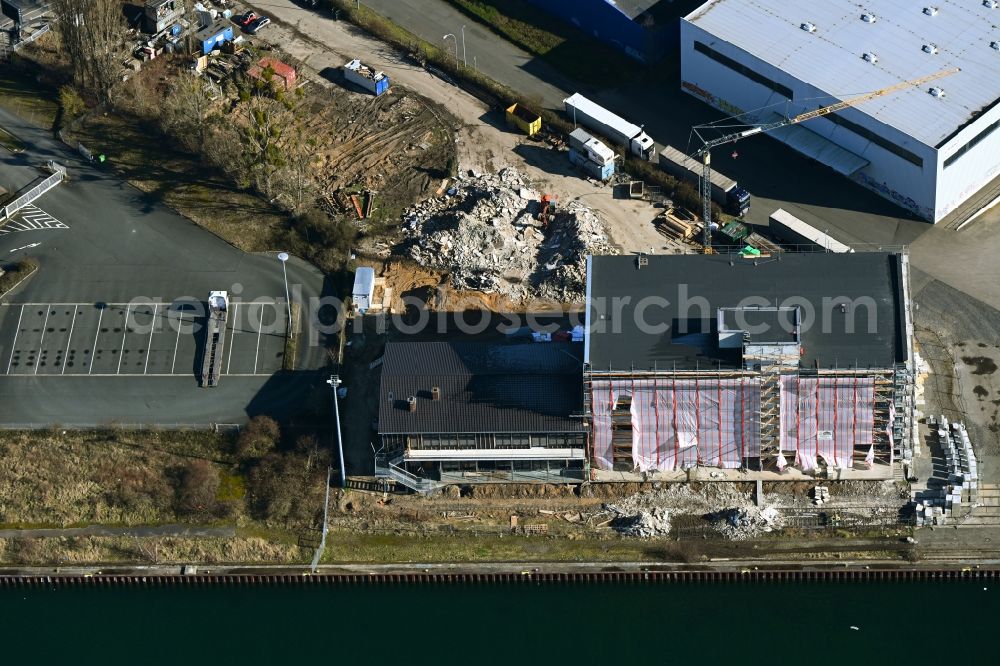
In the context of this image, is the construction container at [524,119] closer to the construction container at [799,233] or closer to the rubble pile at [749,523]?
the construction container at [799,233]

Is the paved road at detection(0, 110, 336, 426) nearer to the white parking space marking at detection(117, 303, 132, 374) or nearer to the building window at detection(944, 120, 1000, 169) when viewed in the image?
the white parking space marking at detection(117, 303, 132, 374)

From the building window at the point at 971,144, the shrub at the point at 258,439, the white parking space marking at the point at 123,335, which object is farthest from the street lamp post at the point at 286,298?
the building window at the point at 971,144

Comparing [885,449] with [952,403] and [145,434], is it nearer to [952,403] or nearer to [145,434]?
[952,403]

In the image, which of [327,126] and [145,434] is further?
[327,126]

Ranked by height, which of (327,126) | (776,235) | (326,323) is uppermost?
(327,126)

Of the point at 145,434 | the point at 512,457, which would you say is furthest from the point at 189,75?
the point at 512,457

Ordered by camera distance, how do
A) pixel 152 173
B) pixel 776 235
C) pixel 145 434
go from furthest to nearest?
pixel 152 173
pixel 776 235
pixel 145 434
